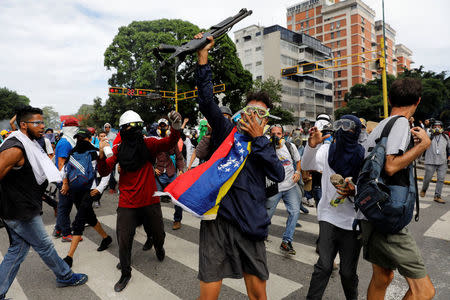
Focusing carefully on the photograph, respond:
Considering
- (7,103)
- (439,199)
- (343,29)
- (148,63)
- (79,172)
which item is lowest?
(439,199)

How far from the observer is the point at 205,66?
213cm

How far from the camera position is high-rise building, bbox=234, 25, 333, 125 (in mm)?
49938

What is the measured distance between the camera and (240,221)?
2111mm

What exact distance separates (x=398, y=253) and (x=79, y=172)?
14.0 ft

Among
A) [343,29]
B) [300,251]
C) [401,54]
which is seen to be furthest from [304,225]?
[401,54]

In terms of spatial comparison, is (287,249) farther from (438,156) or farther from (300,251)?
(438,156)

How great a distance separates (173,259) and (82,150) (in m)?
2.15

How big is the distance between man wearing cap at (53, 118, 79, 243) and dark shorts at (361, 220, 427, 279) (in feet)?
Answer: 14.4

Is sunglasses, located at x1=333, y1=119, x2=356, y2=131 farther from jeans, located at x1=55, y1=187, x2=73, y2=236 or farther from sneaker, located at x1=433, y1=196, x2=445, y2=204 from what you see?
sneaker, located at x1=433, y1=196, x2=445, y2=204

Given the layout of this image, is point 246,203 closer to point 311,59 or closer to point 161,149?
point 161,149

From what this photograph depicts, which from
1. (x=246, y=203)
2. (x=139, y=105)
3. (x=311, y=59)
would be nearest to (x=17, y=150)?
(x=246, y=203)

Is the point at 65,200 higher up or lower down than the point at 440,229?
higher up

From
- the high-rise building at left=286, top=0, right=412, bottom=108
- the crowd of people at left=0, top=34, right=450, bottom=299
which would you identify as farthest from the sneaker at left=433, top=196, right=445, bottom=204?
the high-rise building at left=286, top=0, right=412, bottom=108

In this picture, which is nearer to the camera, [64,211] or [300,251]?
[300,251]
